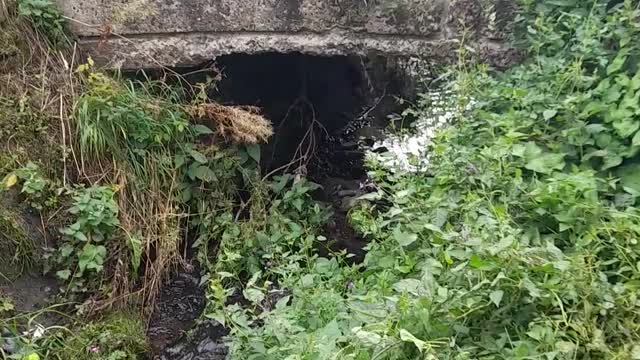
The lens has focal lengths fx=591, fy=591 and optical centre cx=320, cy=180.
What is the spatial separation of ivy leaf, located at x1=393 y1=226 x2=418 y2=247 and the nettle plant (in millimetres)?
1359

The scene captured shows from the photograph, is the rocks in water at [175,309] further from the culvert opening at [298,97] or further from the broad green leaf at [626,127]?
the broad green leaf at [626,127]

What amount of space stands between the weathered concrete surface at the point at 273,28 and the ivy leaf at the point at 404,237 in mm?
1243

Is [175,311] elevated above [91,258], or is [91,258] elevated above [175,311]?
[91,258]

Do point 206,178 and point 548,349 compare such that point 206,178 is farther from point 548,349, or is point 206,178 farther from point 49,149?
point 548,349

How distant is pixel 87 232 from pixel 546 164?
78.9 inches

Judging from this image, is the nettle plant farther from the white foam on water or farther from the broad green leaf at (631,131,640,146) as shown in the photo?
the broad green leaf at (631,131,640,146)

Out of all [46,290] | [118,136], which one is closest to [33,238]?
[46,290]

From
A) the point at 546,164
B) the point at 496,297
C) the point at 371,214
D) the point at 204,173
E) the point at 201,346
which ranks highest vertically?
the point at 546,164

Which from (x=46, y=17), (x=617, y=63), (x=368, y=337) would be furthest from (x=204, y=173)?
(x=617, y=63)

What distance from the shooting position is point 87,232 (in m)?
2.73

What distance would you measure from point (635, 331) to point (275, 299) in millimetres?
1564

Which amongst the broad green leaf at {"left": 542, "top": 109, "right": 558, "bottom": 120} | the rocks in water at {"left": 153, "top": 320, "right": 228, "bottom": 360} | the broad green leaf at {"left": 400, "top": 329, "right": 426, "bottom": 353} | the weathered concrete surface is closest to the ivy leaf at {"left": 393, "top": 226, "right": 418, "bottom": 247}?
the broad green leaf at {"left": 400, "top": 329, "right": 426, "bottom": 353}

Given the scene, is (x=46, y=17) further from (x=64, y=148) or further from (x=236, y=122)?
(x=236, y=122)

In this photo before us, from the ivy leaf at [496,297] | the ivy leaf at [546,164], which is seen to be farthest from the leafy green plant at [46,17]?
the ivy leaf at [496,297]
